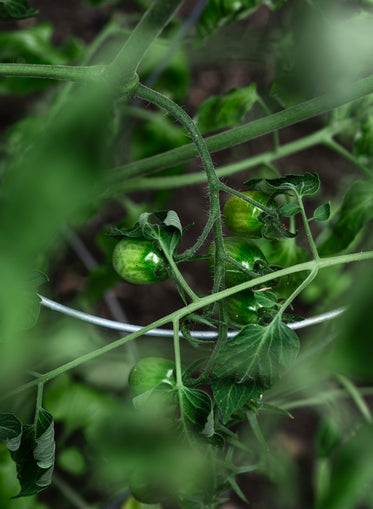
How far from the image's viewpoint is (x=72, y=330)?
0.60m

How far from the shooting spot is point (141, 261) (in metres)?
0.39

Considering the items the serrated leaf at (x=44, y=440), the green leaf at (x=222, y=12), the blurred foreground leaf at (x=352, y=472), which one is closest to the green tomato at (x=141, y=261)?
the serrated leaf at (x=44, y=440)

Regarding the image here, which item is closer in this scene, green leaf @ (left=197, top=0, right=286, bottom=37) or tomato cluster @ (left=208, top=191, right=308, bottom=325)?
tomato cluster @ (left=208, top=191, right=308, bottom=325)

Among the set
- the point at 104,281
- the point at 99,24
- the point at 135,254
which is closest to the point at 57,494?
→ the point at 104,281

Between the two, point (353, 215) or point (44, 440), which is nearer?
point (44, 440)

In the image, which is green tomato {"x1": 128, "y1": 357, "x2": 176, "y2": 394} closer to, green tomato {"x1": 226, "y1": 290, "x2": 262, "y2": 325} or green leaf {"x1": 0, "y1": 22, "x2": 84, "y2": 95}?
green tomato {"x1": 226, "y1": 290, "x2": 262, "y2": 325}

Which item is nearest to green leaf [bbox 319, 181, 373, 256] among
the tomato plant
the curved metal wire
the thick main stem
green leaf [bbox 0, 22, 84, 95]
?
the tomato plant

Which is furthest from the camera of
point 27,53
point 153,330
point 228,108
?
point 27,53

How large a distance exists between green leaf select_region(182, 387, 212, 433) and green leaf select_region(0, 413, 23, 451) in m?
0.13

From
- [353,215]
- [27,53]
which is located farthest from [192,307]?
[27,53]

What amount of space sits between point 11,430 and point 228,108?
42 centimetres

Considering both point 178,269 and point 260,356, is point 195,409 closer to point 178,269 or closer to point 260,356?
point 260,356

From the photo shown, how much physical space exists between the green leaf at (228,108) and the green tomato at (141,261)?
264 millimetres

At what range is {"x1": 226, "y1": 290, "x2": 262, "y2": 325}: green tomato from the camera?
0.40 m
